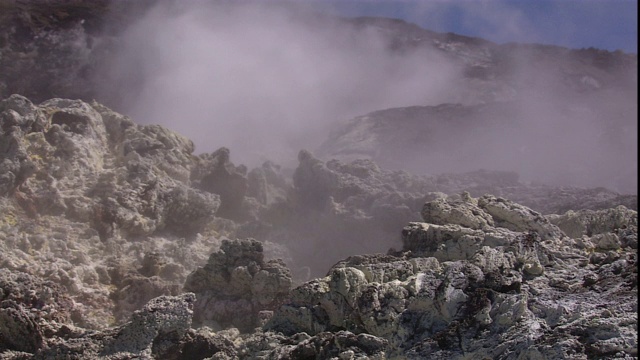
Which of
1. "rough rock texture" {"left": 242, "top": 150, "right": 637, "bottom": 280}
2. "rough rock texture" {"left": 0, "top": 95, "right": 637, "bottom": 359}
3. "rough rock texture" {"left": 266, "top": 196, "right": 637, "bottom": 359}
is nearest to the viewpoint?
"rough rock texture" {"left": 266, "top": 196, "right": 637, "bottom": 359}

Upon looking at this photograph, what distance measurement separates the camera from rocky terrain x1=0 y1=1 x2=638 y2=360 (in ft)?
18.7

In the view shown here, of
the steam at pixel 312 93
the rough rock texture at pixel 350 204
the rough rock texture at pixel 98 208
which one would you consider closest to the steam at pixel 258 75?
the steam at pixel 312 93

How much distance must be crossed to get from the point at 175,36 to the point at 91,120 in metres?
8.41

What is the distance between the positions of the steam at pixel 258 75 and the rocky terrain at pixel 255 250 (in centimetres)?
185

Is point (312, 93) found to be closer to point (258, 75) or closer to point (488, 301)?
point (258, 75)

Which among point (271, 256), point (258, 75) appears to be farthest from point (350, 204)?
point (258, 75)

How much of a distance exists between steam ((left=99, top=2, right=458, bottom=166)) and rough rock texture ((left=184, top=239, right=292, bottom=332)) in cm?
1014

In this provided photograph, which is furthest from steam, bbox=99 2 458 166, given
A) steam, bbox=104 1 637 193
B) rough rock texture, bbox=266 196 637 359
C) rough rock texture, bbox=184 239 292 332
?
rough rock texture, bbox=266 196 637 359

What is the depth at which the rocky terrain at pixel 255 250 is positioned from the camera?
5.71 m

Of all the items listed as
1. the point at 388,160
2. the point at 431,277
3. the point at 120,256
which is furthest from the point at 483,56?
the point at 431,277

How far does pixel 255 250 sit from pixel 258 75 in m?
14.5

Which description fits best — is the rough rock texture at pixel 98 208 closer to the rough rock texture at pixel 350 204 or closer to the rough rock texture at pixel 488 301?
the rough rock texture at pixel 350 204

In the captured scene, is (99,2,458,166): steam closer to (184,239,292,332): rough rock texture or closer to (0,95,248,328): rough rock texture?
(0,95,248,328): rough rock texture

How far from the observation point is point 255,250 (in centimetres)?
866
